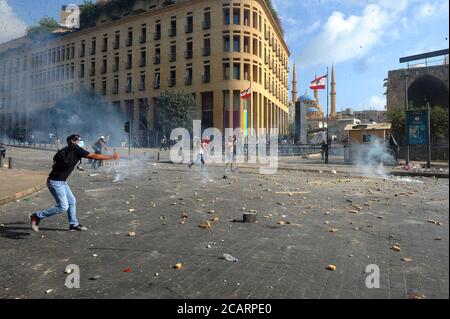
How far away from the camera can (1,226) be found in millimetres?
6125

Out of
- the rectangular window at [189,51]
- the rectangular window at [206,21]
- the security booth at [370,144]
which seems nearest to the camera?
the security booth at [370,144]

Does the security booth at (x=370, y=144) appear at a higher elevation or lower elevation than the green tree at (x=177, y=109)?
lower

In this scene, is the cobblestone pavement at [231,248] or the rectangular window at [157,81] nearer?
the cobblestone pavement at [231,248]

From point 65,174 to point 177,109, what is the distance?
37503 millimetres

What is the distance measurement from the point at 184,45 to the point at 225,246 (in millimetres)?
43974

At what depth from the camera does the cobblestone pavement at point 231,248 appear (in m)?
3.36

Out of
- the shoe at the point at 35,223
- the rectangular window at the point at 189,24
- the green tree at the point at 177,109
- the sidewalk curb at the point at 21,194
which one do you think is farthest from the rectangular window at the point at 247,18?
the shoe at the point at 35,223

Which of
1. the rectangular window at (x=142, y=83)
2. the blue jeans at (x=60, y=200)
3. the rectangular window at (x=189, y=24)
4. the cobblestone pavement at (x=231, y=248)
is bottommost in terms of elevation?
the cobblestone pavement at (x=231, y=248)

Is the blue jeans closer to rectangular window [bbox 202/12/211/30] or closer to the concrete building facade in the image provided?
the concrete building facade

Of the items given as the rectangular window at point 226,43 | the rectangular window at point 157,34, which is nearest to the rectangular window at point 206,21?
the rectangular window at point 226,43

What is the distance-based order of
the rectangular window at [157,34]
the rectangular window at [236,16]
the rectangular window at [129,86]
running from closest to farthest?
the rectangular window at [236,16]
the rectangular window at [157,34]
the rectangular window at [129,86]

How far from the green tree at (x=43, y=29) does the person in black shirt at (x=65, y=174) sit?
4.98ft

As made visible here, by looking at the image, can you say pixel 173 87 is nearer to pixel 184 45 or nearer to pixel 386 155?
pixel 184 45

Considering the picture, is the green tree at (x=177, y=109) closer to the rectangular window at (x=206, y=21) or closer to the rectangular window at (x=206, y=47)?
the rectangular window at (x=206, y=47)
